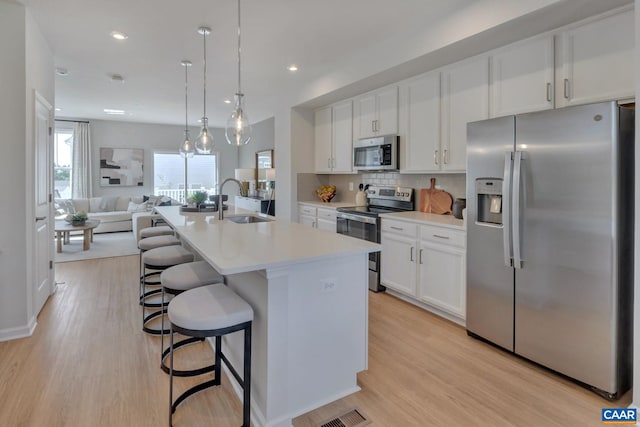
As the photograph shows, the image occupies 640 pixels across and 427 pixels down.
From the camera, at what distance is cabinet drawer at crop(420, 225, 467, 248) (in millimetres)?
2970

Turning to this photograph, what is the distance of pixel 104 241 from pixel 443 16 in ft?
22.2

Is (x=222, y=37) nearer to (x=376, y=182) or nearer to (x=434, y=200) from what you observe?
(x=376, y=182)

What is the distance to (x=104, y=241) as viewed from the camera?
6.76m

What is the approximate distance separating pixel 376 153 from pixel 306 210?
1493 mm

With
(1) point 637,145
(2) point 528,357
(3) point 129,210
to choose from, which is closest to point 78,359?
(2) point 528,357

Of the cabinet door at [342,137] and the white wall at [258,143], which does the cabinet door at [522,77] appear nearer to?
the cabinet door at [342,137]

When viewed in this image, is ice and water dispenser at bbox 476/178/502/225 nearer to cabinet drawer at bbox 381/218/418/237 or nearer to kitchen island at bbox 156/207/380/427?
cabinet drawer at bbox 381/218/418/237

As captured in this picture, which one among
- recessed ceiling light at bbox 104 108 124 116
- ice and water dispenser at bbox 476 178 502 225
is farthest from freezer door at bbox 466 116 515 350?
recessed ceiling light at bbox 104 108 124 116

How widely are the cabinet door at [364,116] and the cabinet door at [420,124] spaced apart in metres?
0.47

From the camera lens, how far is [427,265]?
130 inches

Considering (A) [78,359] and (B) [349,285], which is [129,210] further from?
(B) [349,285]

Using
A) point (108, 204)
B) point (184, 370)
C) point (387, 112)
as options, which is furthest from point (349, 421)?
point (108, 204)

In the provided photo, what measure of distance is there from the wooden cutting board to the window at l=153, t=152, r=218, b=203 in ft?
23.0

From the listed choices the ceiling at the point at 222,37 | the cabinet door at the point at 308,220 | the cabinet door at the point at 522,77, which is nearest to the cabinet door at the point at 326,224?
the cabinet door at the point at 308,220
